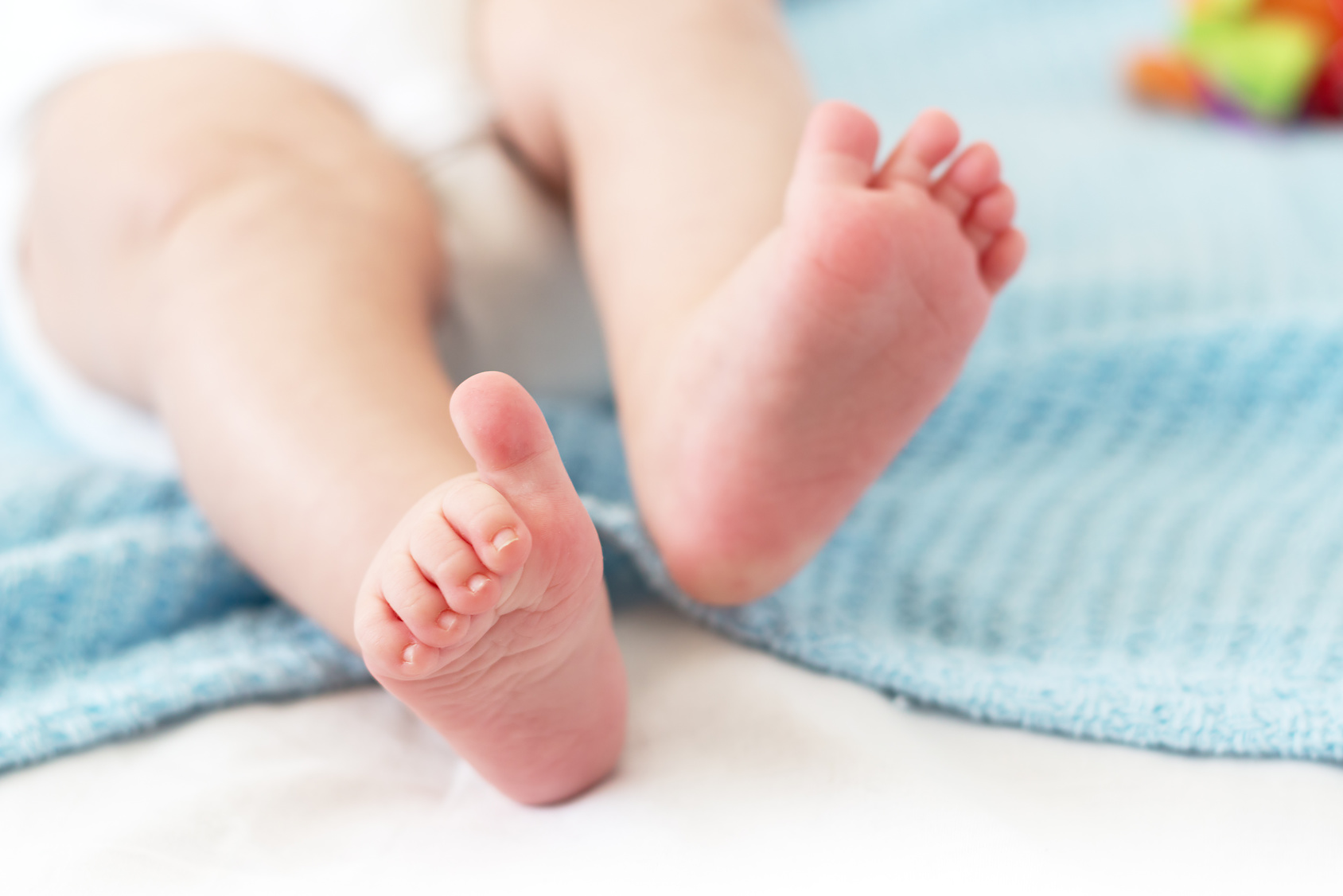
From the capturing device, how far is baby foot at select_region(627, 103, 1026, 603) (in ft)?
1.50

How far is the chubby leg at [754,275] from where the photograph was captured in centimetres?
46

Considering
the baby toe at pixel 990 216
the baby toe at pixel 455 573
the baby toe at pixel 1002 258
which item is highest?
the baby toe at pixel 990 216

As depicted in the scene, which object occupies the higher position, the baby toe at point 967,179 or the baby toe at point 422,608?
the baby toe at point 967,179

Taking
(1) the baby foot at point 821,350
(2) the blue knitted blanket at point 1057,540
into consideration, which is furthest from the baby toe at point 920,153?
(2) the blue knitted blanket at point 1057,540

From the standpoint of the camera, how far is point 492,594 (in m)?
0.35

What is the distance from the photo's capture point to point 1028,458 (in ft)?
2.21

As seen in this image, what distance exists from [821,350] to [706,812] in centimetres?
19

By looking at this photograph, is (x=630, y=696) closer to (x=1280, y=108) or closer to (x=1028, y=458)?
(x=1028, y=458)

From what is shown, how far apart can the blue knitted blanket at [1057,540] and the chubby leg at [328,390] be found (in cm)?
7

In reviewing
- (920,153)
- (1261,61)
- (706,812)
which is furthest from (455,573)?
(1261,61)

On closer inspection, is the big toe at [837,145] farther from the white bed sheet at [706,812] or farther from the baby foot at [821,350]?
the white bed sheet at [706,812]

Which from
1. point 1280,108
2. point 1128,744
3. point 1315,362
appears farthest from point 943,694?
point 1280,108

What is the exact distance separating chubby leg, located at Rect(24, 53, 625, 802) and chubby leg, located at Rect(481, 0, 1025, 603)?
9 centimetres

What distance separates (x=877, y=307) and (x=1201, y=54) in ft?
2.52
